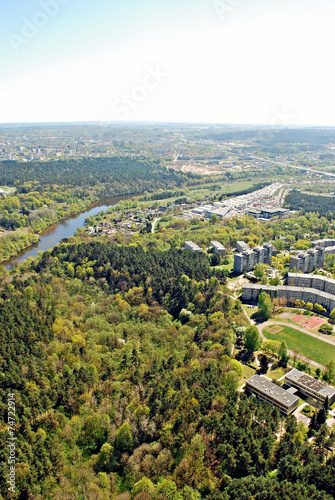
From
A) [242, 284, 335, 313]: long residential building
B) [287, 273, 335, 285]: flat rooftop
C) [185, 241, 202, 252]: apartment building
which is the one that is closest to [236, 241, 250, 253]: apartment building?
[185, 241, 202, 252]: apartment building

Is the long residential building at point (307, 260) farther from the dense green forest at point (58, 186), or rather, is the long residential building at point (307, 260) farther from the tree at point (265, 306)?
the dense green forest at point (58, 186)

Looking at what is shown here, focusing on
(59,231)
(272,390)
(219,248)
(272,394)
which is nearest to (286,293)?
(219,248)

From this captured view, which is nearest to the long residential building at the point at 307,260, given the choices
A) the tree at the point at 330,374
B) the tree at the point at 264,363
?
the tree at the point at 264,363

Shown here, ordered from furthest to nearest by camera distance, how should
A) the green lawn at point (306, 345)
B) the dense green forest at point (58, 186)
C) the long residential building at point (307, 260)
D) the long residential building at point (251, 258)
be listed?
the dense green forest at point (58, 186) → the long residential building at point (251, 258) → the long residential building at point (307, 260) → the green lawn at point (306, 345)

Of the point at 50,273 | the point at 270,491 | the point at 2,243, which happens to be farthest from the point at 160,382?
the point at 2,243

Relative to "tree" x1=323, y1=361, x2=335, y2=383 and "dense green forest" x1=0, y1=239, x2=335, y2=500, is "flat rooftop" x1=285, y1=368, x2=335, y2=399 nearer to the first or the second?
"tree" x1=323, y1=361, x2=335, y2=383

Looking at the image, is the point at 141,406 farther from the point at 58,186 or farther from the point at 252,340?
the point at 58,186
